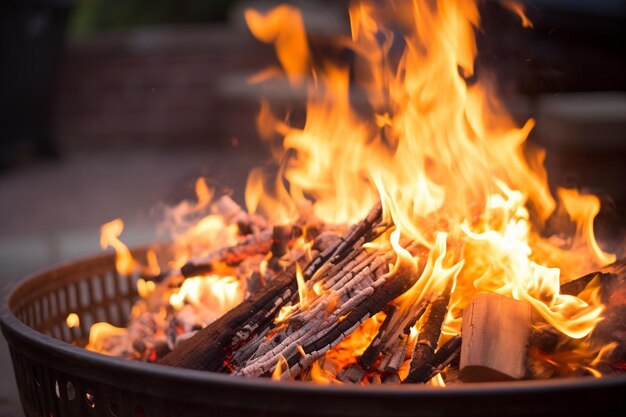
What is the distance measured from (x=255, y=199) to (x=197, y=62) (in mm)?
6211

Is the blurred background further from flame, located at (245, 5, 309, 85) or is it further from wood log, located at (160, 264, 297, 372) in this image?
wood log, located at (160, 264, 297, 372)

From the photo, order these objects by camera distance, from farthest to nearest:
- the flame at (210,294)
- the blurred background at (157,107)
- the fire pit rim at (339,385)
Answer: the blurred background at (157,107), the flame at (210,294), the fire pit rim at (339,385)

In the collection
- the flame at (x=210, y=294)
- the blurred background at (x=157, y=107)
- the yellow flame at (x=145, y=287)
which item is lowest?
the blurred background at (x=157, y=107)

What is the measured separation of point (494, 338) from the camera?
1948 mm

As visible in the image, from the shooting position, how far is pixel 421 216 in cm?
247

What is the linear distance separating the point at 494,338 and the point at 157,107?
24.6 feet

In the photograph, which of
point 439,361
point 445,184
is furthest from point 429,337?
point 445,184

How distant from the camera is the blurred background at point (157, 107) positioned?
5.45m

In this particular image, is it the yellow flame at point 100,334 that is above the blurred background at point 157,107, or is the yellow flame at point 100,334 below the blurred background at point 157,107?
above

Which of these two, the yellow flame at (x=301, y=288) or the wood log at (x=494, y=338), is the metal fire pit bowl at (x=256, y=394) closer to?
the wood log at (x=494, y=338)

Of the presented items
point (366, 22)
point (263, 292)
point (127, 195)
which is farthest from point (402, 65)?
point (127, 195)

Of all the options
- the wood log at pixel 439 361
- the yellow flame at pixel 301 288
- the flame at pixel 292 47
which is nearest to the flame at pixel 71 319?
the yellow flame at pixel 301 288

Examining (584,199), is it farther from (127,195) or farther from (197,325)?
(127,195)

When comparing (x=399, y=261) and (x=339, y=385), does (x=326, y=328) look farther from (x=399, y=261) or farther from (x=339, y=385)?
(x=339, y=385)
